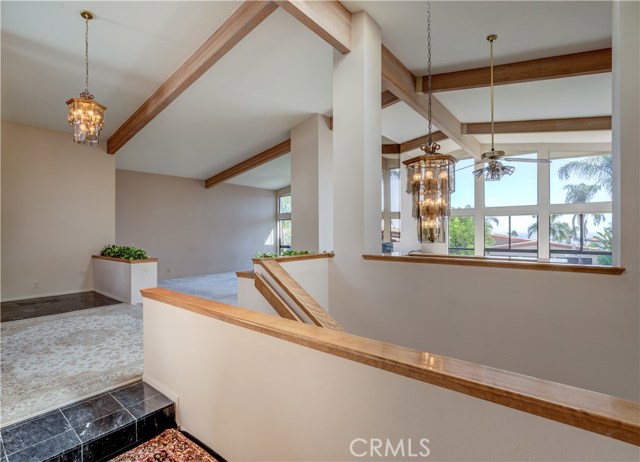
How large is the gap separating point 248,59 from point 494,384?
16.7ft

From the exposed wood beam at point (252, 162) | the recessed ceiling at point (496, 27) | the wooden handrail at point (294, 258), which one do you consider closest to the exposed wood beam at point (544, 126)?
the recessed ceiling at point (496, 27)

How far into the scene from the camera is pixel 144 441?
80.6 inches

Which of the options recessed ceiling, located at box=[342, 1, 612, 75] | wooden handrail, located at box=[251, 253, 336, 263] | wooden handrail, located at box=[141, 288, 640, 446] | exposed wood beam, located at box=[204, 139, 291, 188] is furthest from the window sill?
exposed wood beam, located at box=[204, 139, 291, 188]

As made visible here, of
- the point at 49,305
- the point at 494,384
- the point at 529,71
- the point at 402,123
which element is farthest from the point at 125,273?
the point at 529,71

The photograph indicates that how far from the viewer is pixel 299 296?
2814mm

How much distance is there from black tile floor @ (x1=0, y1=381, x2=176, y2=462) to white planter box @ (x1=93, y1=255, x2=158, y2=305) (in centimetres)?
333

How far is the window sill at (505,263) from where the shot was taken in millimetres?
2502

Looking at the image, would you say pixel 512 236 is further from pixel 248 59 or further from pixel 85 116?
pixel 85 116

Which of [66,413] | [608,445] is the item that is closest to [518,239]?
[608,445]

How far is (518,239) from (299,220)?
6.58 metres

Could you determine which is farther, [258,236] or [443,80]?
[258,236]

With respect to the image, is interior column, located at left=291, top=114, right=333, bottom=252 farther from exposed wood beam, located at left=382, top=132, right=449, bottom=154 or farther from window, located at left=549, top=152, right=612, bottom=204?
window, located at left=549, top=152, right=612, bottom=204

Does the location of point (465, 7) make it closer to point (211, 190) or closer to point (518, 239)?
point (518, 239)

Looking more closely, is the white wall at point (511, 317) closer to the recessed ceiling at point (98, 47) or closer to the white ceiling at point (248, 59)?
the white ceiling at point (248, 59)
